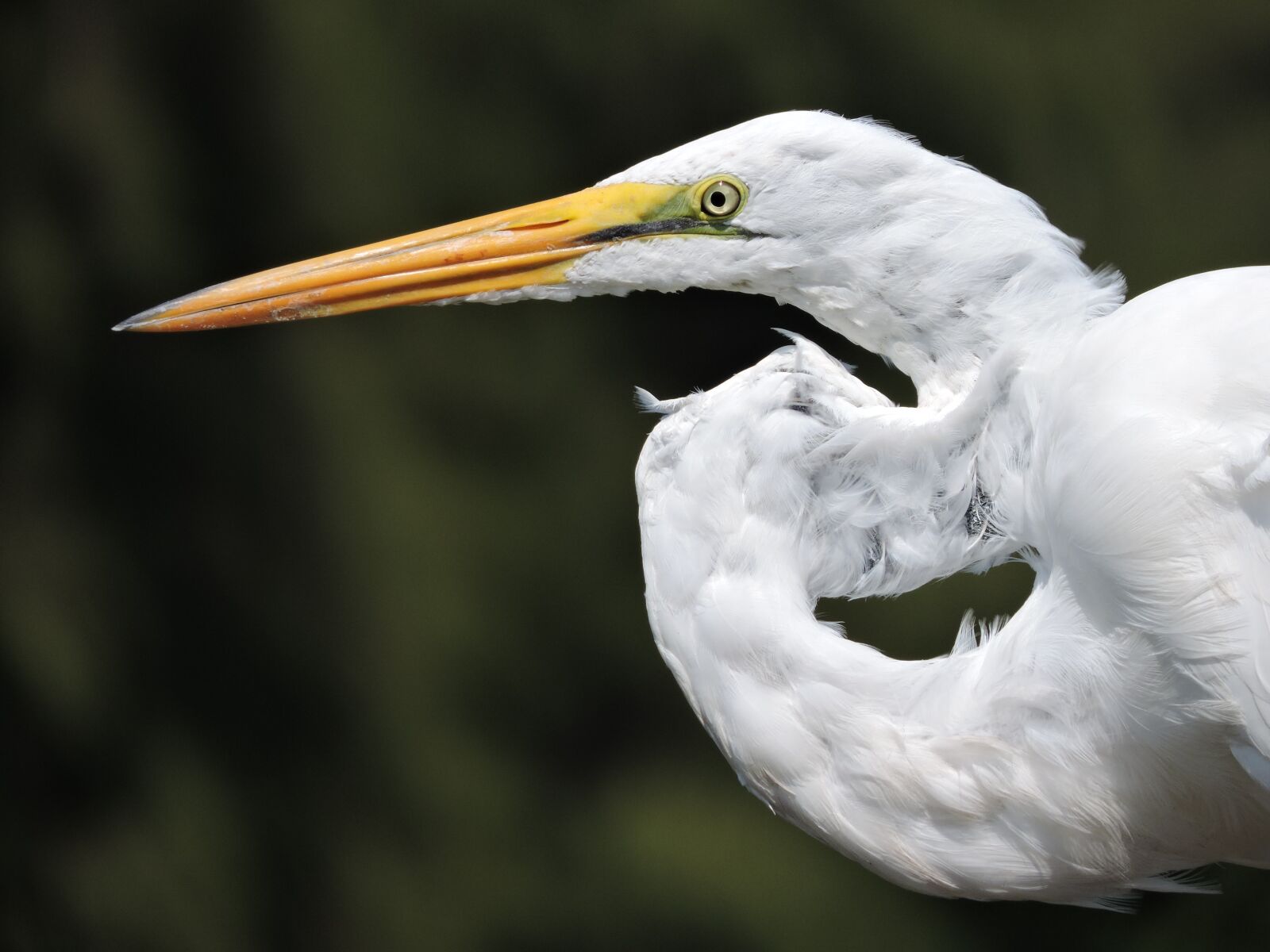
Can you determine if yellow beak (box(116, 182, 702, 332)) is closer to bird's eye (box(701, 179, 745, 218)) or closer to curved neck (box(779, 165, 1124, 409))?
bird's eye (box(701, 179, 745, 218))

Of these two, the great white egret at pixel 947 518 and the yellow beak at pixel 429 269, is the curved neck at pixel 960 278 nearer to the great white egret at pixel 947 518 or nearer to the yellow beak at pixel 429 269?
the great white egret at pixel 947 518

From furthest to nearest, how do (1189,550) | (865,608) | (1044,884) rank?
(865,608) → (1044,884) → (1189,550)

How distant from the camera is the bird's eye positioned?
2.85 feet

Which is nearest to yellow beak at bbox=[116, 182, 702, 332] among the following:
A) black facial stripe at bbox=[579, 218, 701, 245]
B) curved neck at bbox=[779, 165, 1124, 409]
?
black facial stripe at bbox=[579, 218, 701, 245]

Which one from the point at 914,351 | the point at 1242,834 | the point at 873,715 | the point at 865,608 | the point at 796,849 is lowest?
the point at 796,849

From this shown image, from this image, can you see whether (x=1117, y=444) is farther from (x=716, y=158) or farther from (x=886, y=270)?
(x=716, y=158)

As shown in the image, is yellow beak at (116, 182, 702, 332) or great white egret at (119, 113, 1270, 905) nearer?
great white egret at (119, 113, 1270, 905)

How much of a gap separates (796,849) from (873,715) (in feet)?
4.09

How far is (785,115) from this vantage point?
0.85m

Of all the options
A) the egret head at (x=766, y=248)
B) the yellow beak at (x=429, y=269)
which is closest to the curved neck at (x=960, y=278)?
the egret head at (x=766, y=248)

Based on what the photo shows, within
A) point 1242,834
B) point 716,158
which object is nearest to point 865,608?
point 1242,834

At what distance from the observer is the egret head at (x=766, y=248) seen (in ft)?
2.72

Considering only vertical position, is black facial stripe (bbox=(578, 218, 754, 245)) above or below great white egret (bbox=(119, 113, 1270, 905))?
above

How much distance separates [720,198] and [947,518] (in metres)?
0.28
